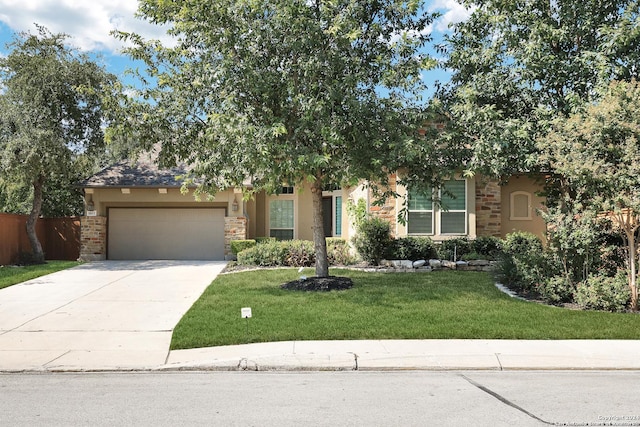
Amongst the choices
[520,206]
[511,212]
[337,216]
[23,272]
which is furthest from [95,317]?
[520,206]

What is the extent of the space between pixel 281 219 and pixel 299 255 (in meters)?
6.13

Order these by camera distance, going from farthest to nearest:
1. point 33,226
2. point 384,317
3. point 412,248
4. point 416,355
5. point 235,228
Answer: point 235,228
point 33,226
point 412,248
point 384,317
point 416,355

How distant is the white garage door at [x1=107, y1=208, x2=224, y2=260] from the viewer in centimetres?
2097

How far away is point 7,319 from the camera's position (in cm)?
972

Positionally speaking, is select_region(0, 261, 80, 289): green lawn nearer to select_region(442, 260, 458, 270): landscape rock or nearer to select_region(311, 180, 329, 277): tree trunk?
select_region(311, 180, 329, 277): tree trunk

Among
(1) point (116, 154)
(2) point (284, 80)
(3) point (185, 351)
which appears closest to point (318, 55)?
(2) point (284, 80)

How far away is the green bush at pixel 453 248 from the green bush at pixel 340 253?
2755 millimetres

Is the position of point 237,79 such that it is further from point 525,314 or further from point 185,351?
point 525,314

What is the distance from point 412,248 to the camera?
15.8 m

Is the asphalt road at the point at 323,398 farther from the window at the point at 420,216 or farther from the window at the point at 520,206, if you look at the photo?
the window at the point at 520,206

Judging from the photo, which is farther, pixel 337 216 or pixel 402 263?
pixel 337 216

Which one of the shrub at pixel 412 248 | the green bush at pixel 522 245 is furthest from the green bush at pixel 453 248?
the green bush at pixel 522 245

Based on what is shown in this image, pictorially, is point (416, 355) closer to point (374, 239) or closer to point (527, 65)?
point (527, 65)

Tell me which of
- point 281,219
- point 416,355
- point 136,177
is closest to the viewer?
point 416,355
